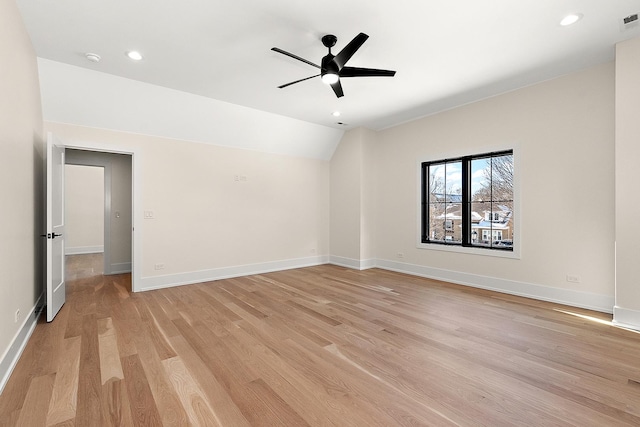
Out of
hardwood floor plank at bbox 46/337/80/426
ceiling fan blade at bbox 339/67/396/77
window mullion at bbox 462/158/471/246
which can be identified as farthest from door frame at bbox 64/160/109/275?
window mullion at bbox 462/158/471/246

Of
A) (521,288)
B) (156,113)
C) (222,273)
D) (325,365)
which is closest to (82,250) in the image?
(222,273)

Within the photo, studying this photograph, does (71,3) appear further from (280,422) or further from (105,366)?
(280,422)

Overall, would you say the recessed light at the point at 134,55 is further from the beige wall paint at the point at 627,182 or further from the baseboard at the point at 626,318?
the baseboard at the point at 626,318

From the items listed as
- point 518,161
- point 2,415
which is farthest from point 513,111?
point 2,415

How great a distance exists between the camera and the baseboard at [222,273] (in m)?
4.78

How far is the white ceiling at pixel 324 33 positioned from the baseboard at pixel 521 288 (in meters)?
2.91

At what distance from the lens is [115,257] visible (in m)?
5.96

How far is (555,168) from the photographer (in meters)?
4.00

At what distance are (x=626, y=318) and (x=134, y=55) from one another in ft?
20.3

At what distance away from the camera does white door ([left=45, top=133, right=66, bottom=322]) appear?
330 cm

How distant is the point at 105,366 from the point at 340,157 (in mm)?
5597

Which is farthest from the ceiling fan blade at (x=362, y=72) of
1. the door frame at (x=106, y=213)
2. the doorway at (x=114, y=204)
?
the door frame at (x=106, y=213)

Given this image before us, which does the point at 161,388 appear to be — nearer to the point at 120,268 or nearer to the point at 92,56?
the point at 92,56

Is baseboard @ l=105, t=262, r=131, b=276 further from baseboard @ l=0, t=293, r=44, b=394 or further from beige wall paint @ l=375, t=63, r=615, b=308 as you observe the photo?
beige wall paint @ l=375, t=63, r=615, b=308
